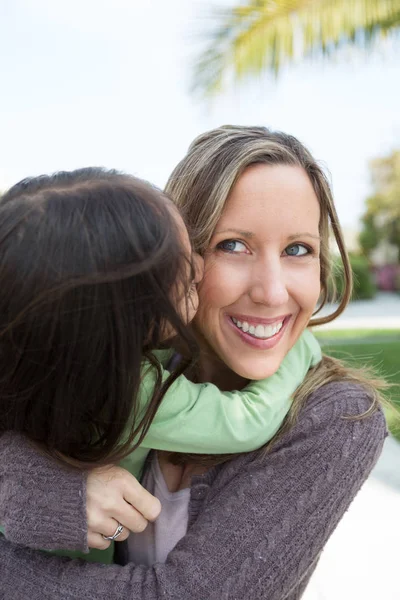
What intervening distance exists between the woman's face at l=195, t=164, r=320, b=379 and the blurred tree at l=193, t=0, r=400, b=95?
4.62m

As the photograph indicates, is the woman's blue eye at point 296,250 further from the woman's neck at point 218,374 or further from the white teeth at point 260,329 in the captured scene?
the woman's neck at point 218,374

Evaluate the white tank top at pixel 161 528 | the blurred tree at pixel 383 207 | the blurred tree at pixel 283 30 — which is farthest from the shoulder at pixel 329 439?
the blurred tree at pixel 383 207

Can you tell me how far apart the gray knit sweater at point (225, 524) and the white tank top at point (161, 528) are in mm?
162

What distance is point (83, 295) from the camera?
1.18 metres

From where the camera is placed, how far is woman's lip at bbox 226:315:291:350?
158 centimetres

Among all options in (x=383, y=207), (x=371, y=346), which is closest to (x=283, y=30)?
(x=371, y=346)

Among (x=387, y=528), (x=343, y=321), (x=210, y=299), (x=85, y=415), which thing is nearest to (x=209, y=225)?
(x=210, y=299)

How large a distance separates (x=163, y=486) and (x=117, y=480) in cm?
23

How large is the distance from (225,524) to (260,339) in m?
0.45

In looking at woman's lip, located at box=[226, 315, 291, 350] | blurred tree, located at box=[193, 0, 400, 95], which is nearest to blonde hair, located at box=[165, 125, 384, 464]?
woman's lip, located at box=[226, 315, 291, 350]

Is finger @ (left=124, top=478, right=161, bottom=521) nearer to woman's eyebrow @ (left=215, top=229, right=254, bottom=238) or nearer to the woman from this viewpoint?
the woman

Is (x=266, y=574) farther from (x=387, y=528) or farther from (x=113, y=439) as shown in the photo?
(x=387, y=528)

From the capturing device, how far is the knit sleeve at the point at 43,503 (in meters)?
1.33

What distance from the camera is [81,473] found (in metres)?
1.37
